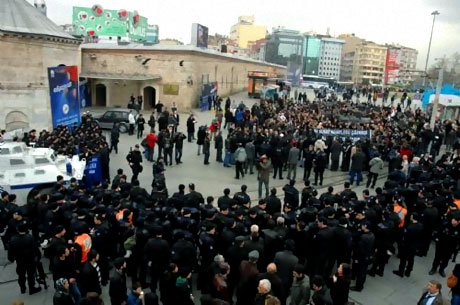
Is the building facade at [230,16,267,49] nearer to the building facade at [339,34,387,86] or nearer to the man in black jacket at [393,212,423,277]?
the building facade at [339,34,387,86]

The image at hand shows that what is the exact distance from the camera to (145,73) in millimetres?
34094

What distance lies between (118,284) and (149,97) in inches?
1203

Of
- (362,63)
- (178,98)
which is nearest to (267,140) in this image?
(178,98)

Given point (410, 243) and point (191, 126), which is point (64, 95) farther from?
point (410, 243)

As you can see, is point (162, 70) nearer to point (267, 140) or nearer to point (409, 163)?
point (267, 140)

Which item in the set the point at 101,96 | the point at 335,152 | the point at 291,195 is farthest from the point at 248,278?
the point at 101,96

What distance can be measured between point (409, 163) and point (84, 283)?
13.6 metres

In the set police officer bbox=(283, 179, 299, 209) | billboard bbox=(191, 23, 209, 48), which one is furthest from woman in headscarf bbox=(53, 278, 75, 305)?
billboard bbox=(191, 23, 209, 48)

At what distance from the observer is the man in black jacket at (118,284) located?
238 inches

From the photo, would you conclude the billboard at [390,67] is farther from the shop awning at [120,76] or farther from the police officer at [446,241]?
the police officer at [446,241]

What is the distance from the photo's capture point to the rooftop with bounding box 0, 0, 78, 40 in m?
22.4

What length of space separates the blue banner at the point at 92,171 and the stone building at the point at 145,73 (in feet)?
65.3

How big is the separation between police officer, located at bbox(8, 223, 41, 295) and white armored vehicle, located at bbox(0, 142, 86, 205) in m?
4.77

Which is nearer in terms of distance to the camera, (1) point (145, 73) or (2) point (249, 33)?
(1) point (145, 73)
